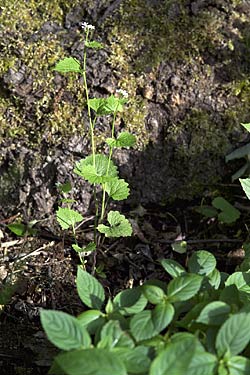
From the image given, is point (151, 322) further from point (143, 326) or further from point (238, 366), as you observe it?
point (238, 366)

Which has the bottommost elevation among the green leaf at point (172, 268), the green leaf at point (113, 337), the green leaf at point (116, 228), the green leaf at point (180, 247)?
the green leaf at point (180, 247)

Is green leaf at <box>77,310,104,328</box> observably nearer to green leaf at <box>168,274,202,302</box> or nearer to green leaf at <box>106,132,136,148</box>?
green leaf at <box>168,274,202,302</box>

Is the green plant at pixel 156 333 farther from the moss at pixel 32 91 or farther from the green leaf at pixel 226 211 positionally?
the moss at pixel 32 91

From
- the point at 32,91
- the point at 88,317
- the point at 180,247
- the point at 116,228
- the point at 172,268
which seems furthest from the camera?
the point at 32,91

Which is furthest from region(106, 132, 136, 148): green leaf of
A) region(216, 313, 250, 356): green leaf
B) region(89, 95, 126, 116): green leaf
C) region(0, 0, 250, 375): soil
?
region(216, 313, 250, 356): green leaf

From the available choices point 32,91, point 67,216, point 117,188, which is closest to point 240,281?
point 117,188

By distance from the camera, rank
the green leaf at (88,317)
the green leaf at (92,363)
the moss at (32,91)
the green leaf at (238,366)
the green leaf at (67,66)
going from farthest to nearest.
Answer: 1. the moss at (32,91)
2. the green leaf at (67,66)
3. the green leaf at (88,317)
4. the green leaf at (238,366)
5. the green leaf at (92,363)

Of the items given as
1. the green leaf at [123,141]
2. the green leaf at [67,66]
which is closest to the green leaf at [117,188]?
the green leaf at [123,141]
